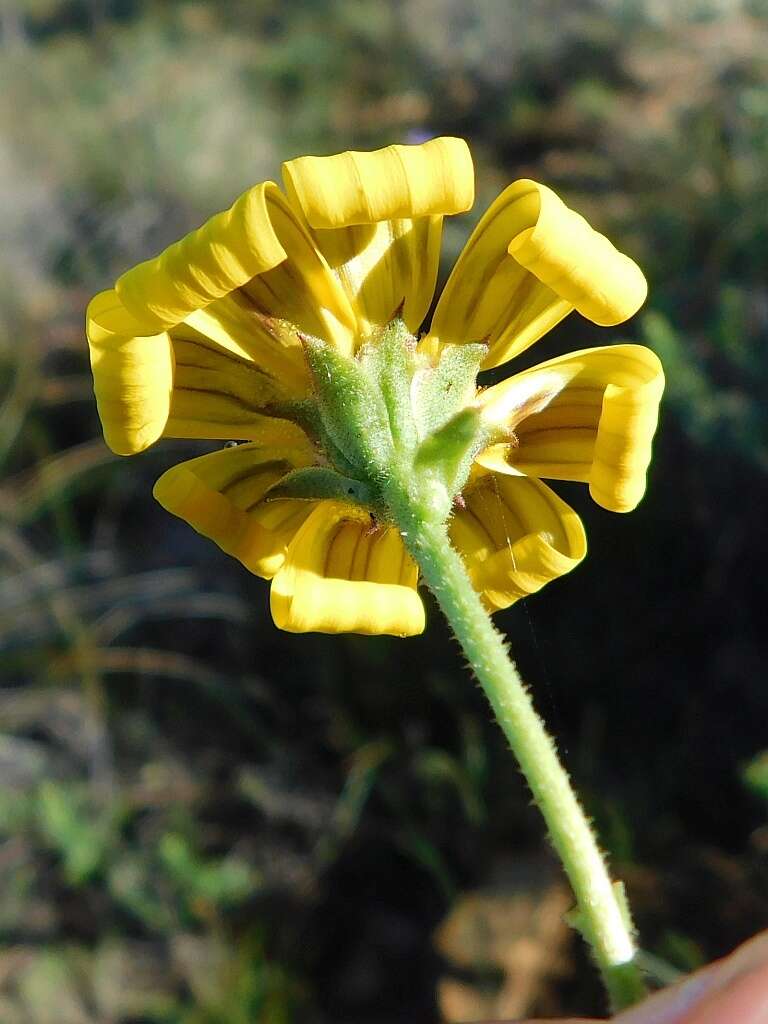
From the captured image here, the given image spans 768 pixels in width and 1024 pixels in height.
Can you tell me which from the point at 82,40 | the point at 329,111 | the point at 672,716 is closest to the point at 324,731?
the point at 672,716

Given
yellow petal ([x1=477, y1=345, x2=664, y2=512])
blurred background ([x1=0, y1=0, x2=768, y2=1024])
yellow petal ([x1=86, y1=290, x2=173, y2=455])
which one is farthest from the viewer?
blurred background ([x1=0, y1=0, x2=768, y2=1024])

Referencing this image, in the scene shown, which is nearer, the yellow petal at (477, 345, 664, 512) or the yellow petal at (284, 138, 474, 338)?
the yellow petal at (284, 138, 474, 338)

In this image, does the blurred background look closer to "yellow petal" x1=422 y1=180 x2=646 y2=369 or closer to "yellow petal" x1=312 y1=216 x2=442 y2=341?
"yellow petal" x1=422 y1=180 x2=646 y2=369

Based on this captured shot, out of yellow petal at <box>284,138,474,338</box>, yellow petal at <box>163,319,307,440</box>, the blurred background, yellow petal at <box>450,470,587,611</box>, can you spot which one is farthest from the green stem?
the blurred background

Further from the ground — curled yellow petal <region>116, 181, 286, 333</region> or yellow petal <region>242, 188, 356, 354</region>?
yellow petal <region>242, 188, 356, 354</region>

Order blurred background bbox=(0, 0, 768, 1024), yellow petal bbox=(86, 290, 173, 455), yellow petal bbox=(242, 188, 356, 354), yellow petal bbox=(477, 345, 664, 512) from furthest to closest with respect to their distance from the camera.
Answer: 1. blurred background bbox=(0, 0, 768, 1024)
2. yellow petal bbox=(242, 188, 356, 354)
3. yellow petal bbox=(477, 345, 664, 512)
4. yellow petal bbox=(86, 290, 173, 455)

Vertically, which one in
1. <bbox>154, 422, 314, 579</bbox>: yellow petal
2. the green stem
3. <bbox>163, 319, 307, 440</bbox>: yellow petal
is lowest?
the green stem

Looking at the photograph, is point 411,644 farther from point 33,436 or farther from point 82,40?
point 82,40
